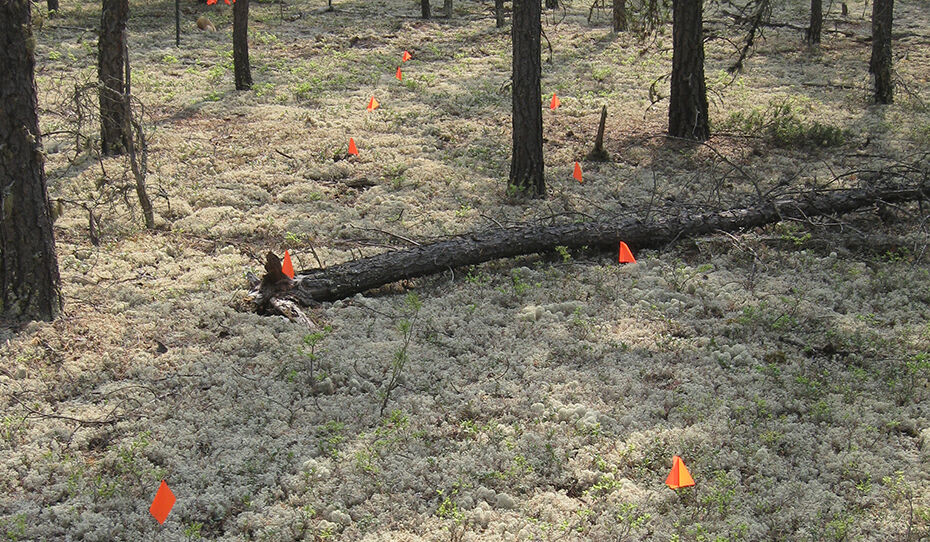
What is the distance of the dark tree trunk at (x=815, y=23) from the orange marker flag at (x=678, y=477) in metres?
15.8

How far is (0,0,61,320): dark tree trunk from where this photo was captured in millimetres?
5711

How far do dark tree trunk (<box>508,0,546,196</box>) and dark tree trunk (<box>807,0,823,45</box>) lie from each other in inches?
432

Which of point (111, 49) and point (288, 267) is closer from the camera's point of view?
point (288, 267)

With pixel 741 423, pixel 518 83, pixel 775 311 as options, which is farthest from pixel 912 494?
pixel 518 83

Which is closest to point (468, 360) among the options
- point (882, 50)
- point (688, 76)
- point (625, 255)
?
point (625, 255)

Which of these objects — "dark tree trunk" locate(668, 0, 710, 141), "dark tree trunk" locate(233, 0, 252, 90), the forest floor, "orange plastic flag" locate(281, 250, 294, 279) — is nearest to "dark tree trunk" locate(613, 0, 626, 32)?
"dark tree trunk" locate(668, 0, 710, 141)

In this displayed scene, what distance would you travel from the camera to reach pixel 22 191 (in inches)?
232

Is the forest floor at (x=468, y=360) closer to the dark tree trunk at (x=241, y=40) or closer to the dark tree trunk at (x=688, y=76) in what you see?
the dark tree trunk at (x=688, y=76)

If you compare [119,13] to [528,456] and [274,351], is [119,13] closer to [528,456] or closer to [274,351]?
[274,351]

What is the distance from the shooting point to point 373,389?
556 cm

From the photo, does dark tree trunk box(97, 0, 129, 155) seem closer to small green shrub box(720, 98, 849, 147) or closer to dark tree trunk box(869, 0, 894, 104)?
small green shrub box(720, 98, 849, 147)

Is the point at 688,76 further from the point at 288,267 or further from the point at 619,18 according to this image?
the point at 619,18

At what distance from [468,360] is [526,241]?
1965 millimetres

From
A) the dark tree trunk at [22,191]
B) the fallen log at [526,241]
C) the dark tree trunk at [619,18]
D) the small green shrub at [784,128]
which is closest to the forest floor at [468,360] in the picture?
the small green shrub at [784,128]
